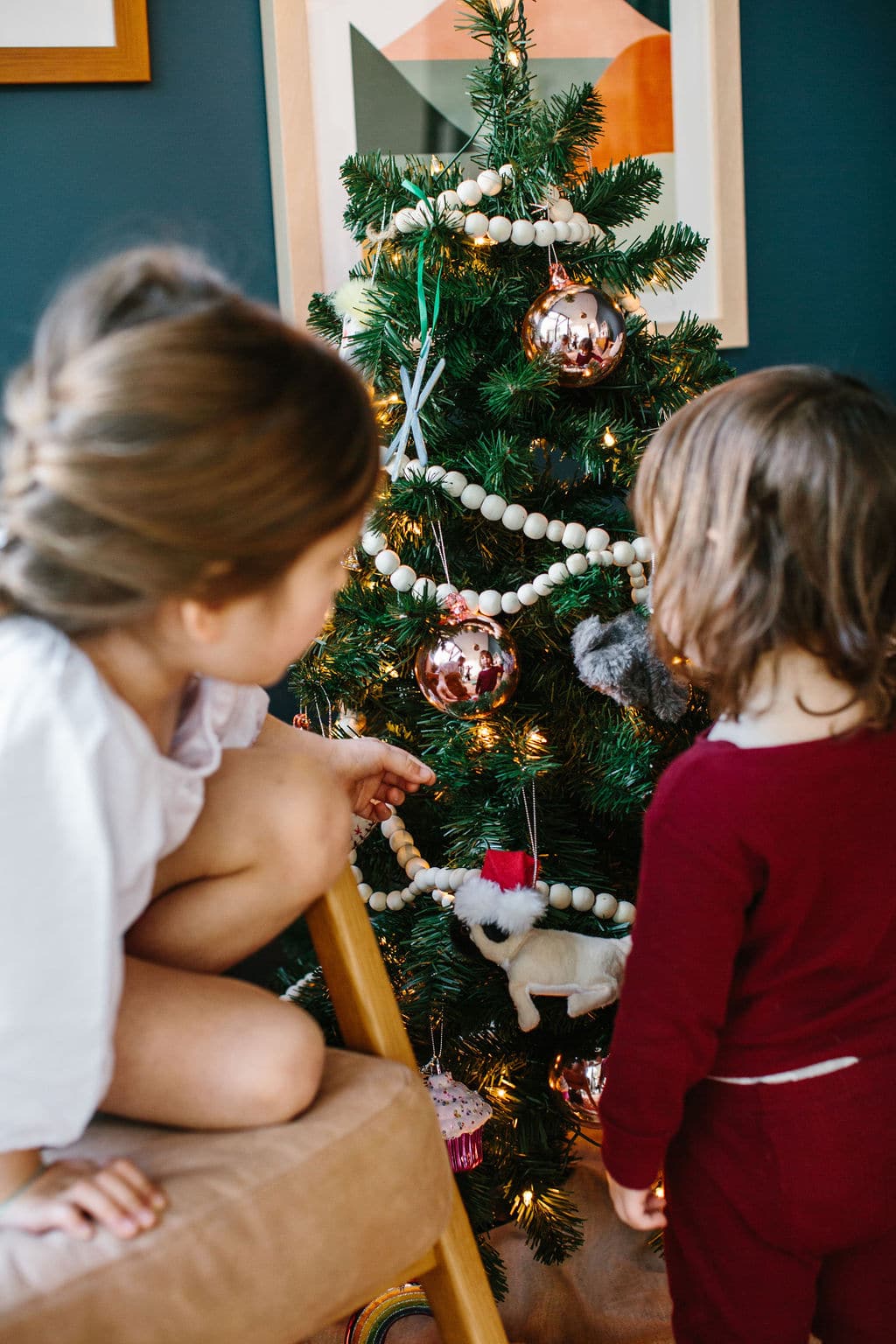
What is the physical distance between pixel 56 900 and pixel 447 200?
0.71 meters

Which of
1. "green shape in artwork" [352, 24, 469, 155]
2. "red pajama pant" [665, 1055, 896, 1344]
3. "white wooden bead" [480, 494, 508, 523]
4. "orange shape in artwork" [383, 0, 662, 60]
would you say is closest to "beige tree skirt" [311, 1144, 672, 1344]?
"red pajama pant" [665, 1055, 896, 1344]

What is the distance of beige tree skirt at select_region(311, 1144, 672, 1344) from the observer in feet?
3.36

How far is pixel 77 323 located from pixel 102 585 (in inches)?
5.7

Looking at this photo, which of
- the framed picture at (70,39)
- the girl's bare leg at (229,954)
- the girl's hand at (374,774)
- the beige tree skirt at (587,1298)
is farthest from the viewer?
the framed picture at (70,39)

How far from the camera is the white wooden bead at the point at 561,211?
986mm

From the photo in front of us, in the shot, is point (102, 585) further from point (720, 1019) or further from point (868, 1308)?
point (868, 1308)

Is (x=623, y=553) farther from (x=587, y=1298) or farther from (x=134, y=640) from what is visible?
(x=587, y=1298)

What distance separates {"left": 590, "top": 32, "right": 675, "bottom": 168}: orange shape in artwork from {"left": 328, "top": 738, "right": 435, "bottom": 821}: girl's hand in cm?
97

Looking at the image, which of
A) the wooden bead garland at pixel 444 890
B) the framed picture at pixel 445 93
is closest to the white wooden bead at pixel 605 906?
the wooden bead garland at pixel 444 890

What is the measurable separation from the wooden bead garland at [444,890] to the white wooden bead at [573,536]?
0.98 ft

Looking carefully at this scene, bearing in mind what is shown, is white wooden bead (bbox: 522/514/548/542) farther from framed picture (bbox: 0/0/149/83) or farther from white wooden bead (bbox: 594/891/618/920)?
framed picture (bbox: 0/0/149/83)

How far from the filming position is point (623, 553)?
0.96 m

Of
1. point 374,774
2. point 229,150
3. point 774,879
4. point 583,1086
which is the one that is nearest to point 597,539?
point 374,774

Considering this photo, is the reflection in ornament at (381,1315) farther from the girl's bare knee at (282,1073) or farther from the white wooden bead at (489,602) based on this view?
the white wooden bead at (489,602)
